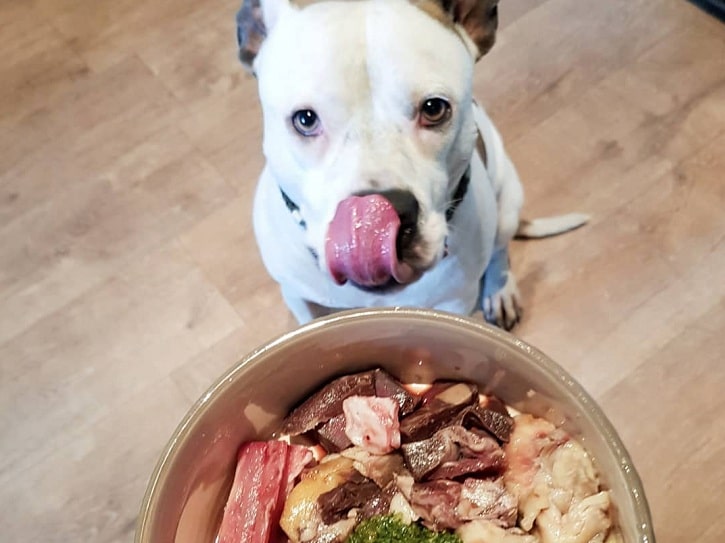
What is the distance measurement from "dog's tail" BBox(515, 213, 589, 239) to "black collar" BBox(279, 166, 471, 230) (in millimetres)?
578

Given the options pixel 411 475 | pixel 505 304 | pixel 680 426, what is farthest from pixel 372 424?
pixel 680 426

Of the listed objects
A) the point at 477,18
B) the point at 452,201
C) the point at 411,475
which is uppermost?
the point at 477,18

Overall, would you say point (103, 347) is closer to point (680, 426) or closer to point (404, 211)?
point (404, 211)

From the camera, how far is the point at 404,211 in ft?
3.46

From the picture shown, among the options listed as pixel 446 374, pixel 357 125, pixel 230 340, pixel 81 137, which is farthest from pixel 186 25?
pixel 446 374

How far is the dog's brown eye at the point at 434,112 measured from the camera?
111 cm

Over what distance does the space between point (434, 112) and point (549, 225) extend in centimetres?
83

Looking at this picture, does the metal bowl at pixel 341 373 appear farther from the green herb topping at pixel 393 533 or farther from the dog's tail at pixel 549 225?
the dog's tail at pixel 549 225

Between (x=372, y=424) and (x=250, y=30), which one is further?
(x=250, y=30)

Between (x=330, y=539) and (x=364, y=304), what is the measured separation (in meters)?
0.50

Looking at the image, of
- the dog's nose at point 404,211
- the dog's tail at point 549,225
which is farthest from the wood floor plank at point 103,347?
the dog's nose at point 404,211

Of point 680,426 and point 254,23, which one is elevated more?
point 254,23

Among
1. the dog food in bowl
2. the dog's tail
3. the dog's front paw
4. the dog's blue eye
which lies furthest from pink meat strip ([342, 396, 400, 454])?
the dog's tail

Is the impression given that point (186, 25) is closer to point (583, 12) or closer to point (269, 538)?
point (583, 12)
